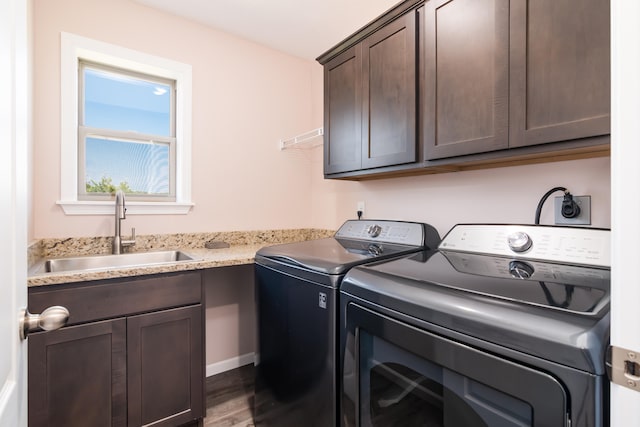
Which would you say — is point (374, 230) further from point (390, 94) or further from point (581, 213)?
point (581, 213)

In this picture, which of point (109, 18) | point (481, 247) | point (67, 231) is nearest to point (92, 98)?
point (109, 18)

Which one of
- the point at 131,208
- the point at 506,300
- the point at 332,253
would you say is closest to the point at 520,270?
the point at 506,300

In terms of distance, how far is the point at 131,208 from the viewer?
2.00 meters

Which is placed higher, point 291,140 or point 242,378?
point 291,140

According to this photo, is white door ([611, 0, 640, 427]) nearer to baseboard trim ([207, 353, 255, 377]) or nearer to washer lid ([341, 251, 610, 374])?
washer lid ([341, 251, 610, 374])

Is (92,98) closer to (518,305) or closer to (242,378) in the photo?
(242,378)

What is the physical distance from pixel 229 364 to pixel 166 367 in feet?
2.83

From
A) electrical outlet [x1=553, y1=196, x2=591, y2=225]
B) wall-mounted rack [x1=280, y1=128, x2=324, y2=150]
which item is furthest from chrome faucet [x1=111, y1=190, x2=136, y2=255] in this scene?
electrical outlet [x1=553, y1=196, x2=591, y2=225]

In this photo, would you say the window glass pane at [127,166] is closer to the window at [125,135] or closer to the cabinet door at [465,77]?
the window at [125,135]

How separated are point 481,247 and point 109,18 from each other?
253cm

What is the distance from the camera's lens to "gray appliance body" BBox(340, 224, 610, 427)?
61cm

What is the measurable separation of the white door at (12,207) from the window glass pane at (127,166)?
155cm

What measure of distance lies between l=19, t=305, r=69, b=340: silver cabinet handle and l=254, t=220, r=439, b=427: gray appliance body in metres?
0.80

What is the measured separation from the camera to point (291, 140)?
8.50 feet
